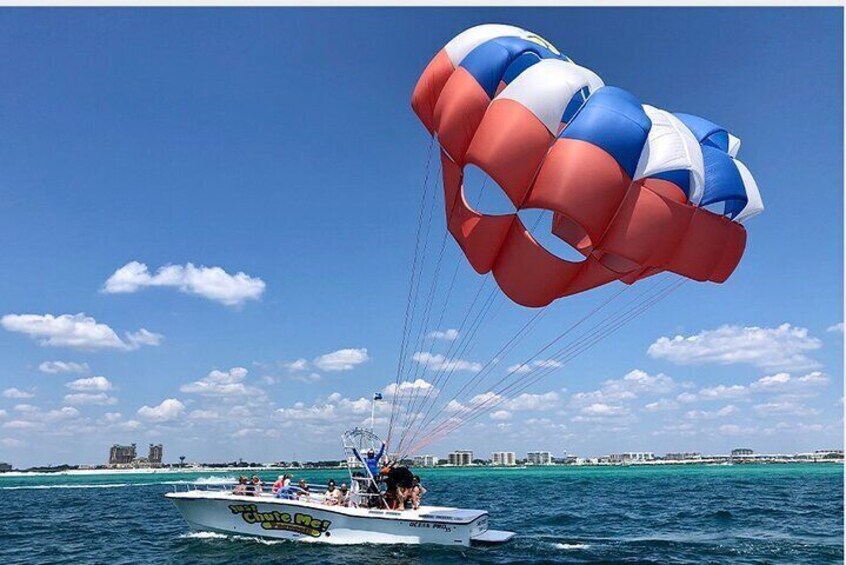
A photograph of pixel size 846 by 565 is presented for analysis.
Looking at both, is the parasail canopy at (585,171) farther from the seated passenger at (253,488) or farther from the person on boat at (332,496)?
the seated passenger at (253,488)

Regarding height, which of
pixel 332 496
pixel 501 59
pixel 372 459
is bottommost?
pixel 332 496

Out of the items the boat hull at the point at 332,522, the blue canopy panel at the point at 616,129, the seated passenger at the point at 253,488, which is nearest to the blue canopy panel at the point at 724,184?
the blue canopy panel at the point at 616,129

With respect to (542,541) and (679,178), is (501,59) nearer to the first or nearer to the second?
(679,178)

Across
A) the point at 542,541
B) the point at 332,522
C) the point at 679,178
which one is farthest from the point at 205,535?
the point at 679,178

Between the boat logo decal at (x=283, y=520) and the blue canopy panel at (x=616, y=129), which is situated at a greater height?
the blue canopy panel at (x=616, y=129)

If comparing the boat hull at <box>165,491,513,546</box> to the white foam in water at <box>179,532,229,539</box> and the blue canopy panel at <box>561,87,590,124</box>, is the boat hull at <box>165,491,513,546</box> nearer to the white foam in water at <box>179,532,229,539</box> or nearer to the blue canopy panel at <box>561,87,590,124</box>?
the white foam in water at <box>179,532,229,539</box>

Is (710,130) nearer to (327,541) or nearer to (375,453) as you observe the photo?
(375,453)

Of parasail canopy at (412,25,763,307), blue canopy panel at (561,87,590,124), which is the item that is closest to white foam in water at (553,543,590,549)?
parasail canopy at (412,25,763,307)
